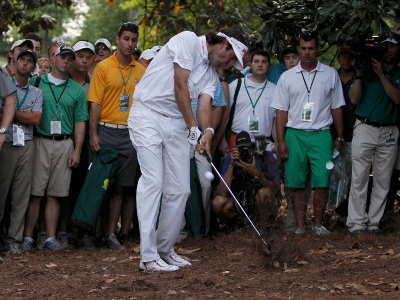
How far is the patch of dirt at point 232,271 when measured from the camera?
7.03m

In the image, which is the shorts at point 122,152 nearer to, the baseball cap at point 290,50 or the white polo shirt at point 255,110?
the white polo shirt at point 255,110

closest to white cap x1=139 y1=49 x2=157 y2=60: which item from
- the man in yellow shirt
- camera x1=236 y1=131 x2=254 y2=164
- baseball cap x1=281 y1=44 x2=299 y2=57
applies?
the man in yellow shirt

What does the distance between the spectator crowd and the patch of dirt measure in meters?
0.46

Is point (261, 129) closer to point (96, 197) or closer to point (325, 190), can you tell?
point (325, 190)

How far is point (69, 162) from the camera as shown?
9.76m

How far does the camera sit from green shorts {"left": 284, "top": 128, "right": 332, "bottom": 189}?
9875 millimetres

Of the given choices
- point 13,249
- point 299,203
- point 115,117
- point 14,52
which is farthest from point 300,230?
point 14,52

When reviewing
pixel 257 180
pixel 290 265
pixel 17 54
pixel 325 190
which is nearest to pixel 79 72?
pixel 17 54

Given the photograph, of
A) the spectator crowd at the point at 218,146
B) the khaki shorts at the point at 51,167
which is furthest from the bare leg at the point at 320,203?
the khaki shorts at the point at 51,167

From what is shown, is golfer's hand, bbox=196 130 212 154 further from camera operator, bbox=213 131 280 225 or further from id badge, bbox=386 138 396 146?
id badge, bbox=386 138 396 146

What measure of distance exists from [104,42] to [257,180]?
3.21 m

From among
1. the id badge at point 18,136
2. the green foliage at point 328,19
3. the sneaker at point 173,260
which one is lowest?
the sneaker at point 173,260

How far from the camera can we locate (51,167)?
972cm

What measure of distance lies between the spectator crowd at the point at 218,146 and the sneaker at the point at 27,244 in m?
0.01
